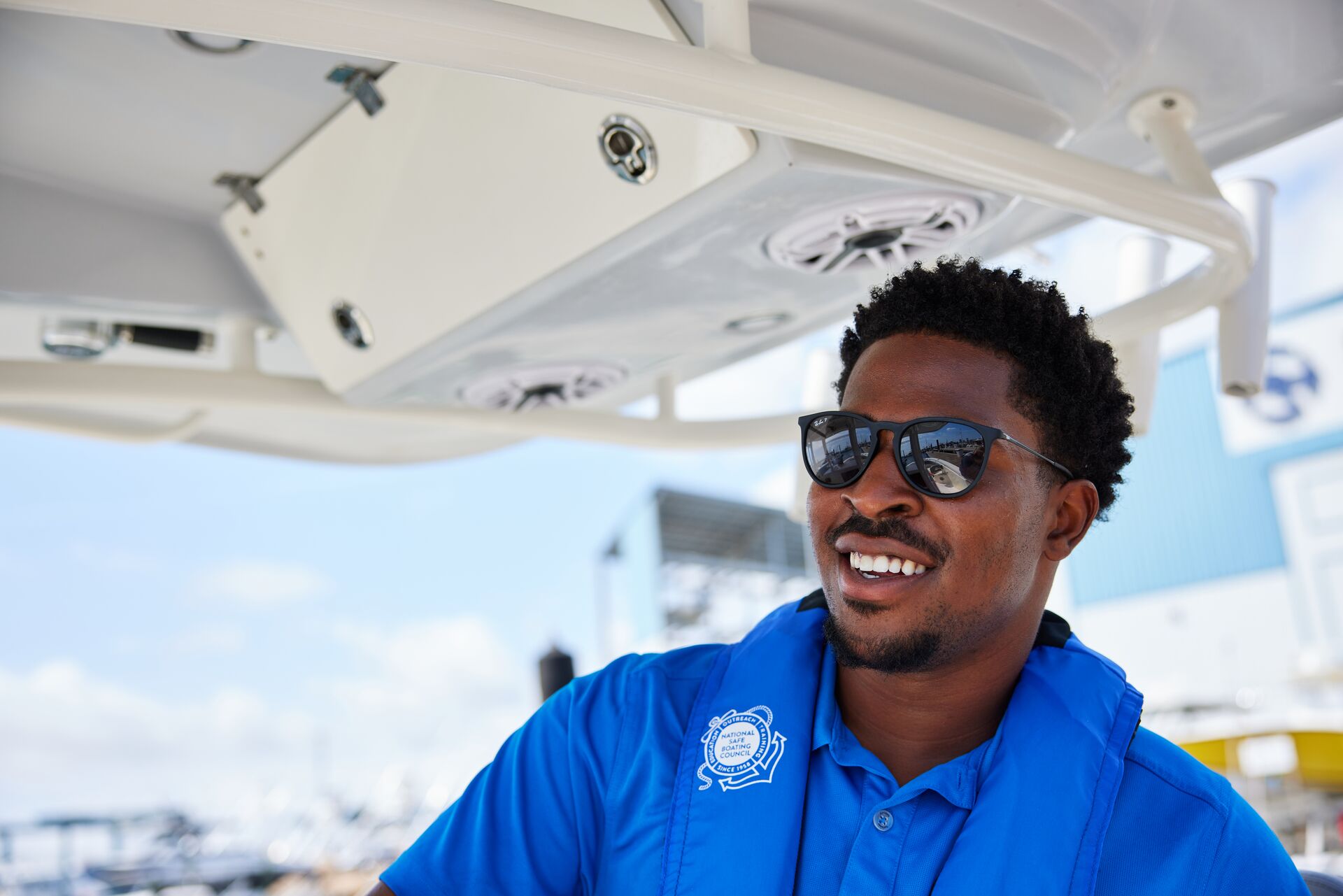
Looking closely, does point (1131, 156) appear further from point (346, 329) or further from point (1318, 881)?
point (346, 329)

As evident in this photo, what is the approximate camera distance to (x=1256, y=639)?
20000mm

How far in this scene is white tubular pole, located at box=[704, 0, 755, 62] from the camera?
1.21 meters

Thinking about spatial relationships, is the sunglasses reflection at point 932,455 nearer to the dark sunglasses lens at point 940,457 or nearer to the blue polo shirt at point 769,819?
the dark sunglasses lens at point 940,457

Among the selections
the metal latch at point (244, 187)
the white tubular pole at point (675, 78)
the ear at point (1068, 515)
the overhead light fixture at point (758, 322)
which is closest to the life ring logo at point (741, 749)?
the ear at point (1068, 515)

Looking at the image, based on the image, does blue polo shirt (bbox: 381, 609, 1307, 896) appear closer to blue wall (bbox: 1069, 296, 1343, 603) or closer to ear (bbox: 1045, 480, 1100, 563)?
ear (bbox: 1045, 480, 1100, 563)

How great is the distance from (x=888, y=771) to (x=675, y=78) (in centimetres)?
74

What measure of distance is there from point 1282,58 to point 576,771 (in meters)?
1.32

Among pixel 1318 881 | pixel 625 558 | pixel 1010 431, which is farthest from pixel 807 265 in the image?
pixel 625 558

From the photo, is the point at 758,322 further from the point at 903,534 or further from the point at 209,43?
the point at 209,43

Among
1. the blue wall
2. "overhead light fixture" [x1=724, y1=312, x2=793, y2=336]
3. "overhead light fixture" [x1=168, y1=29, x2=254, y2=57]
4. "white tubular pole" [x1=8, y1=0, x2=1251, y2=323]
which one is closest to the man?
"white tubular pole" [x1=8, y1=0, x2=1251, y2=323]

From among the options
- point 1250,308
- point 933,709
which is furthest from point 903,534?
point 1250,308

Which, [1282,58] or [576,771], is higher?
[1282,58]

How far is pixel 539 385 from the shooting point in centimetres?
210

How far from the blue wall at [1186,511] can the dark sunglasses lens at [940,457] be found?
20.5 meters
